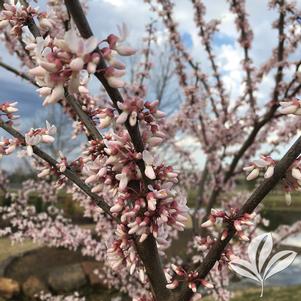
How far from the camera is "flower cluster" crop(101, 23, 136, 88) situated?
1296 mm

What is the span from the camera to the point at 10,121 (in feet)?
7.82

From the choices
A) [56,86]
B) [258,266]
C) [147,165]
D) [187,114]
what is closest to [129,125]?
[147,165]

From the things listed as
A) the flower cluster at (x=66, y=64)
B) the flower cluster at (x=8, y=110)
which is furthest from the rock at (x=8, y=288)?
the flower cluster at (x=66, y=64)

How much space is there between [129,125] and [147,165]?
177 millimetres

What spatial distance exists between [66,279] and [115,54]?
41.1 feet

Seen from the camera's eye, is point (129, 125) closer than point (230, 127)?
Yes

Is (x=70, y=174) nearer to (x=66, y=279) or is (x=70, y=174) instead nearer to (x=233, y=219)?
(x=233, y=219)

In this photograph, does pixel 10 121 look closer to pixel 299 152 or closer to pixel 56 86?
pixel 56 86

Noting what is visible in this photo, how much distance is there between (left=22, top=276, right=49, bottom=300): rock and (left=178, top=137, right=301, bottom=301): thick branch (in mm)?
11442

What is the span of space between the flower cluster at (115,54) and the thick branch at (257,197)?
2.30ft

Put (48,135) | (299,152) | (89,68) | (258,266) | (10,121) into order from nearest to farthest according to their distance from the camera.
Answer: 1. (89,68)
2. (299,152)
3. (48,135)
4. (258,266)
5. (10,121)

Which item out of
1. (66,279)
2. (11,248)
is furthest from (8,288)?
(11,248)

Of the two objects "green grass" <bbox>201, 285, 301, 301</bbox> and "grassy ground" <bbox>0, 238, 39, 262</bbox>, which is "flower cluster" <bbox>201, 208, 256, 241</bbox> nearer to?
"green grass" <bbox>201, 285, 301, 301</bbox>

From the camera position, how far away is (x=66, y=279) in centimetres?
1289
